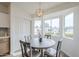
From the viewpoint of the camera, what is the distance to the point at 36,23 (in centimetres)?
211

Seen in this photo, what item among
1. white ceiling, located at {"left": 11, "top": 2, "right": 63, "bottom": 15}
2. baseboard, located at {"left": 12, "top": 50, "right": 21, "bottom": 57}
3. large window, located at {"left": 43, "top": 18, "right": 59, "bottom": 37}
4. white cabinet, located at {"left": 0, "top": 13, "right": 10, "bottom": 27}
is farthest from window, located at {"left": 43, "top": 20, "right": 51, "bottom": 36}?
white cabinet, located at {"left": 0, "top": 13, "right": 10, "bottom": 27}

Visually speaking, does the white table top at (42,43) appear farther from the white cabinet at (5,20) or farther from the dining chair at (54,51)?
the white cabinet at (5,20)

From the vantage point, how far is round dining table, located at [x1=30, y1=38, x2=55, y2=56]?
2.09 meters

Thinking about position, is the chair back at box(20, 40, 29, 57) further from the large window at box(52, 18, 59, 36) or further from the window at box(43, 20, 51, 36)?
the large window at box(52, 18, 59, 36)

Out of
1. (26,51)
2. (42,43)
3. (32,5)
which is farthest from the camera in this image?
(42,43)

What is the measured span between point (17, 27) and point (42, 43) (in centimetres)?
59

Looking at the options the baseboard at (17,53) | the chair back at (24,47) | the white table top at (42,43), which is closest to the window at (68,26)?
the white table top at (42,43)

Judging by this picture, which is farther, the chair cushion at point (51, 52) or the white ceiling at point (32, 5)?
the chair cushion at point (51, 52)

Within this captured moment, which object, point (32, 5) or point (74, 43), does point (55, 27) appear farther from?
point (32, 5)

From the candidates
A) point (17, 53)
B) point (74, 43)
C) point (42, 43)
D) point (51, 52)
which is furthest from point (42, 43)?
point (74, 43)

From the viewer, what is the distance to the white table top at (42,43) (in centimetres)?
209

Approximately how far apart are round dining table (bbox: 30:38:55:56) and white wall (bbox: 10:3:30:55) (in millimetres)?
216

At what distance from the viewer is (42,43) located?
2.18 metres

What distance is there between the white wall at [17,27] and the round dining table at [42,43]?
0.22 meters
